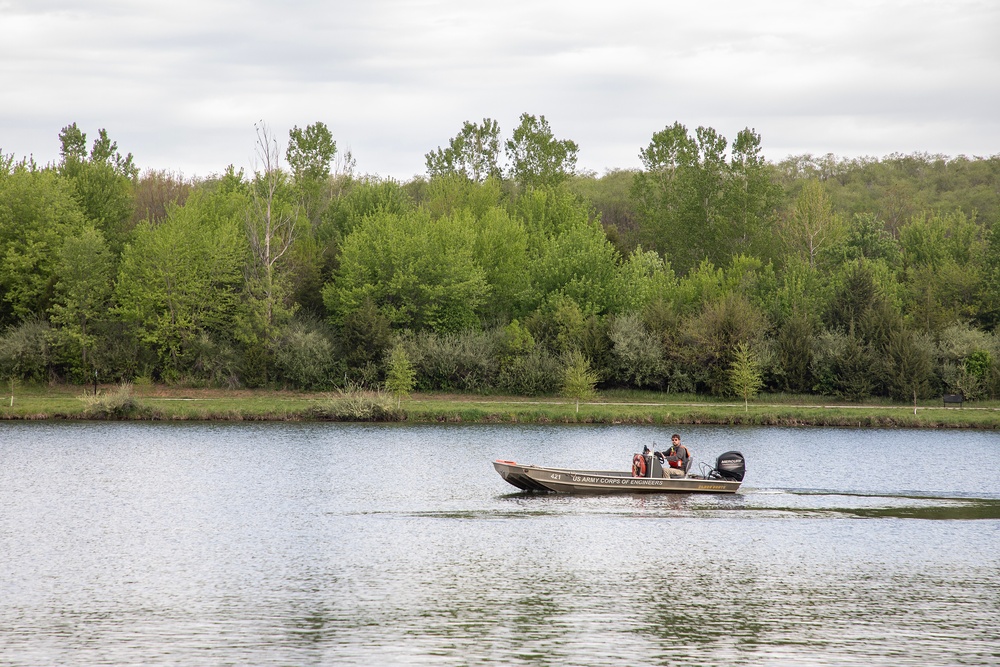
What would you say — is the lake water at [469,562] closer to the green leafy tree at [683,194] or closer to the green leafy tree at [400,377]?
the green leafy tree at [400,377]

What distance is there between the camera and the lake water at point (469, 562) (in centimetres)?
2328

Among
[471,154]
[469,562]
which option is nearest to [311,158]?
[471,154]

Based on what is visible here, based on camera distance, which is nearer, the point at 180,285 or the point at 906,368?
the point at 906,368

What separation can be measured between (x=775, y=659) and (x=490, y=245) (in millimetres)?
72625

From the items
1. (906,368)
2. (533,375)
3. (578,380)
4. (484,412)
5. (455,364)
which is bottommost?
(484,412)

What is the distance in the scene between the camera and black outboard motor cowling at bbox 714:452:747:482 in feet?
141

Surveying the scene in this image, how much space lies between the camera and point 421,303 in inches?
3462

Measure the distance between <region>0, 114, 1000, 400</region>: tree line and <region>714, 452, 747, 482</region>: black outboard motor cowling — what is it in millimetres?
28842

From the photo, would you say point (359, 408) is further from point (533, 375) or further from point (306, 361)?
point (533, 375)

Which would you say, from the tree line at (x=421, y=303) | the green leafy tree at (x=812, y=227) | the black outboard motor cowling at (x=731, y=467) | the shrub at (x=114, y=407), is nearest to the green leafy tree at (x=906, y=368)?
the tree line at (x=421, y=303)

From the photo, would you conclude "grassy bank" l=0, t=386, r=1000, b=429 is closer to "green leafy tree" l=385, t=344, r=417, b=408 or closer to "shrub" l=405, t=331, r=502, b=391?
"green leafy tree" l=385, t=344, r=417, b=408

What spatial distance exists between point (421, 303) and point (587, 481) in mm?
47779

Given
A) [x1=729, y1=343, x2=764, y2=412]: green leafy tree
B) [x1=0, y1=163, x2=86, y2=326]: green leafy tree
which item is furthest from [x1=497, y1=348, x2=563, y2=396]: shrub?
[x1=0, y1=163, x2=86, y2=326]: green leafy tree

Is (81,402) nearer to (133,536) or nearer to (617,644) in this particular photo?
(133,536)
